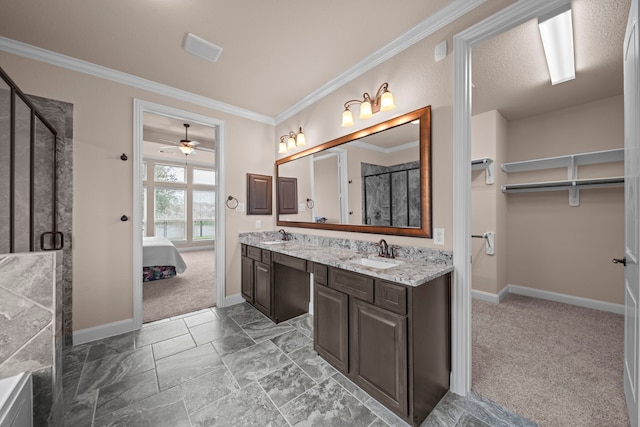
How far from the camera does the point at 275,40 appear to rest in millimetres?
2158

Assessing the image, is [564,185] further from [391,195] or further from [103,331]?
[103,331]

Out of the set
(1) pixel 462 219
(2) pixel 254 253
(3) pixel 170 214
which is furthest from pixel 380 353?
(3) pixel 170 214

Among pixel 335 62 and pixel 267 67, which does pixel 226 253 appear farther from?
pixel 335 62

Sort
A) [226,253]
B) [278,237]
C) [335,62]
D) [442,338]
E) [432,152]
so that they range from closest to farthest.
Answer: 1. [442,338]
2. [432,152]
3. [335,62]
4. [226,253]
5. [278,237]

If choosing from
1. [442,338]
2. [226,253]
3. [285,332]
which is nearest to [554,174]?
[442,338]

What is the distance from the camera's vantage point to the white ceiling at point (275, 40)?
5.95ft

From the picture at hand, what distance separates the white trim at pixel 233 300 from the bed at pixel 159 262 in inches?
76.3

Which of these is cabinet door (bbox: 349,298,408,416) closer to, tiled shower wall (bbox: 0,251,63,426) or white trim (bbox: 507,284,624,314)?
tiled shower wall (bbox: 0,251,63,426)

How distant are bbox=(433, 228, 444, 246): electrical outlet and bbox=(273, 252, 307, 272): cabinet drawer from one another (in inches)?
44.0

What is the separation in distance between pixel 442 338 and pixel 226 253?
8.92 ft

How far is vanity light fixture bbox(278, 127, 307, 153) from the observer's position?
321cm

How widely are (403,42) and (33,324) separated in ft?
9.48

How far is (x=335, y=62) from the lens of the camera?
247cm

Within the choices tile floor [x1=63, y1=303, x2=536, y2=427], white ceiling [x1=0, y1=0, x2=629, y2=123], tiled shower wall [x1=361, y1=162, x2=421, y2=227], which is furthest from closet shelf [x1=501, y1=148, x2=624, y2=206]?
tile floor [x1=63, y1=303, x2=536, y2=427]
